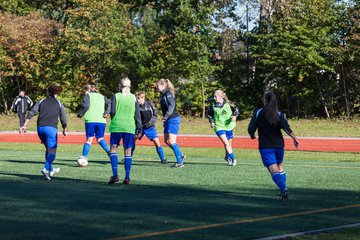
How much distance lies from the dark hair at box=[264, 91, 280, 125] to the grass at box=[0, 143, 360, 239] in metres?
1.20

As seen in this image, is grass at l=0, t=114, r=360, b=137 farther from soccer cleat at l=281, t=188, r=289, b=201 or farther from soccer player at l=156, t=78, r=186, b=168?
soccer cleat at l=281, t=188, r=289, b=201

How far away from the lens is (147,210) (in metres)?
10.9

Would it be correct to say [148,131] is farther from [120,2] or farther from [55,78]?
[120,2]

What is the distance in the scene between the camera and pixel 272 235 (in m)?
8.90

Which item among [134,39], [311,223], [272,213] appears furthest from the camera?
[134,39]

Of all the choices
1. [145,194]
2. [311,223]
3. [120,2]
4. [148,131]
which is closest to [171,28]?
[120,2]

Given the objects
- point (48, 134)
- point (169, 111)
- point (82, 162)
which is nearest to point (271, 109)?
point (48, 134)

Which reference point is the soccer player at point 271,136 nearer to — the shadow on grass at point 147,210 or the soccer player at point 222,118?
the shadow on grass at point 147,210

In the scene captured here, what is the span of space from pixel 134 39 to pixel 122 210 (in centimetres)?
3634

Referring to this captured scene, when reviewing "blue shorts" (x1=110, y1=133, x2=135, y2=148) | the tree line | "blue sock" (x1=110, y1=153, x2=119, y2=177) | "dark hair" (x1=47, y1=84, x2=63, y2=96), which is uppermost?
the tree line

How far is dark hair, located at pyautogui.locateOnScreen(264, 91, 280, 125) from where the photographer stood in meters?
12.2

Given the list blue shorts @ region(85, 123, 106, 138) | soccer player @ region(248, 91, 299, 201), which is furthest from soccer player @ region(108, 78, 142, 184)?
blue shorts @ region(85, 123, 106, 138)

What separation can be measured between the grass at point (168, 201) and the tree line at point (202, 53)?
80.0 feet

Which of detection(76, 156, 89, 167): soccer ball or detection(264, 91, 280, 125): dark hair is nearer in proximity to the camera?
detection(264, 91, 280, 125): dark hair
